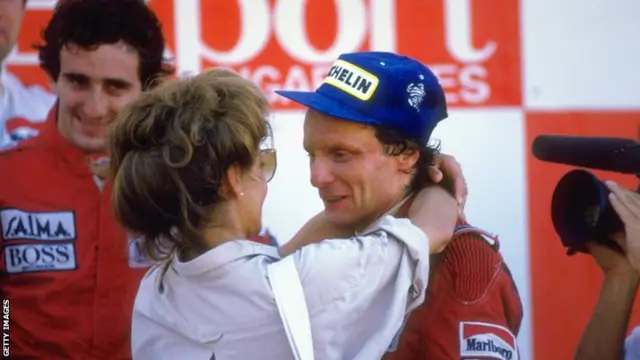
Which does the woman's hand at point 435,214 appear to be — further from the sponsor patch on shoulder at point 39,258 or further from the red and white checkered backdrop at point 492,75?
the sponsor patch on shoulder at point 39,258

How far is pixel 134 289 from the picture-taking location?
199 cm

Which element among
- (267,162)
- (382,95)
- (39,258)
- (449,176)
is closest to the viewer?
(267,162)

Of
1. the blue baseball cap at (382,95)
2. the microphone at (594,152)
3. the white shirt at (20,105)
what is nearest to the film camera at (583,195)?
the microphone at (594,152)

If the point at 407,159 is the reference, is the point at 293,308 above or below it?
below

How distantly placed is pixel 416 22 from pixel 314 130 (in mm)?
642

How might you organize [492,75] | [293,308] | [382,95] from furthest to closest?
[492,75] → [382,95] → [293,308]

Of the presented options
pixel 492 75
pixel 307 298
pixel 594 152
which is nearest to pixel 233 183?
pixel 307 298

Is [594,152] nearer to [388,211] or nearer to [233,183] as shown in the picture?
[388,211]

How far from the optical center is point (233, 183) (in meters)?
1.41

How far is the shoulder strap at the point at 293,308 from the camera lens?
52.6 inches

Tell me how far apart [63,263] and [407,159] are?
0.72 m

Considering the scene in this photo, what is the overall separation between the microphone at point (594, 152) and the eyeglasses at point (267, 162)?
21.5 inches

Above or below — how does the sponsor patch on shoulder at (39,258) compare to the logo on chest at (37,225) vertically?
below

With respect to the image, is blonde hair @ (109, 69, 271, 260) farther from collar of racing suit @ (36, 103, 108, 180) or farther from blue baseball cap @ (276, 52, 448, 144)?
collar of racing suit @ (36, 103, 108, 180)
